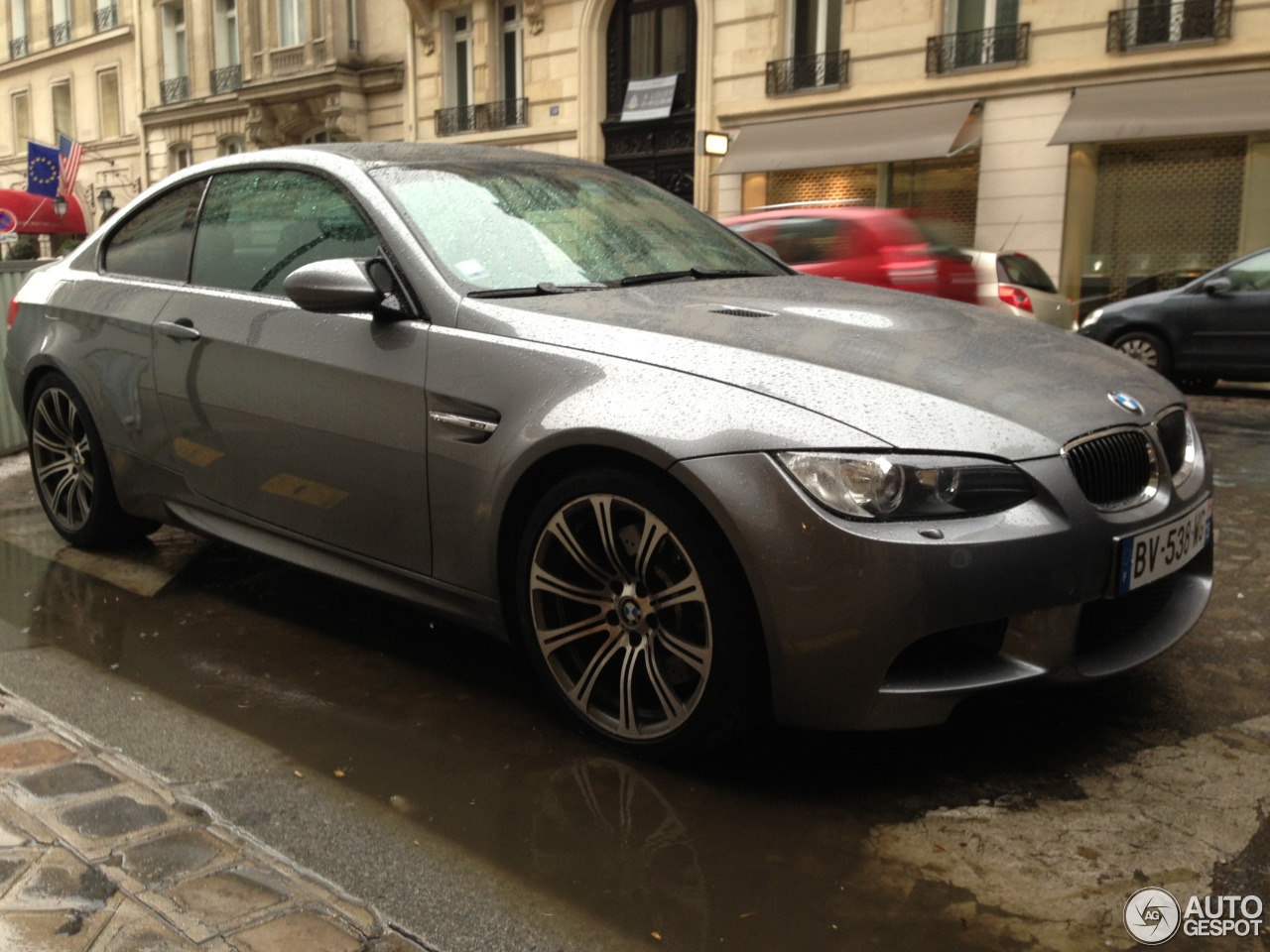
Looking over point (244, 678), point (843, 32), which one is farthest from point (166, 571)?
point (843, 32)

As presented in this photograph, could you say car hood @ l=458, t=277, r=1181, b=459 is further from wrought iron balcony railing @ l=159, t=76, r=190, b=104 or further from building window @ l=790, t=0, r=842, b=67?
wrought iron balcony railing @ l=159, t=76, r=190, b=104

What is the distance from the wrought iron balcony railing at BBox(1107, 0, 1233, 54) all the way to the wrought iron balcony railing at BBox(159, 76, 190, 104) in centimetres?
2481

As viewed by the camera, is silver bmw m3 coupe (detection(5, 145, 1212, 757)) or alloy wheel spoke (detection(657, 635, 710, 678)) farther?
alloy wheel spoke (detection(657, 635, 710, 678))

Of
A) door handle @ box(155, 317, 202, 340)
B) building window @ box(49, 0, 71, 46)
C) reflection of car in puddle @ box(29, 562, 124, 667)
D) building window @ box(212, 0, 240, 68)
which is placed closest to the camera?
reflection of car in puddle @ box(29, 562, 124, 667)

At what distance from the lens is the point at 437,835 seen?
2.76 metres

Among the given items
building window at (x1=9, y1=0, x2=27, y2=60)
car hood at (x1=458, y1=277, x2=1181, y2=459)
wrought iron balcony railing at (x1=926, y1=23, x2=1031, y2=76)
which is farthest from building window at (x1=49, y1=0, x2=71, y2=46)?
car hood at (x1=458, y1=277, x2=1181, y2=459)

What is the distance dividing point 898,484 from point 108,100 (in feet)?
129

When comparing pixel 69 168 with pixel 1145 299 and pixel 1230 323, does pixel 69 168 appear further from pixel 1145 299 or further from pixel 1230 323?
pixel 1230 323

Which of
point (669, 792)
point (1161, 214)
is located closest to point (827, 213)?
point (669, 792)

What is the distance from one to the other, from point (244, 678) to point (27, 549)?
211 centimetres

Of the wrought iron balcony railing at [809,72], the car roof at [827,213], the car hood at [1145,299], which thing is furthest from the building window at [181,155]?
the car roof at [827,213]

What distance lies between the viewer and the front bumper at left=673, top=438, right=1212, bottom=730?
8.68 ft

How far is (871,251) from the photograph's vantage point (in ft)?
28.9

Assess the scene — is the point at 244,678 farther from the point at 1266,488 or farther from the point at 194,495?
the point at 1266,488
